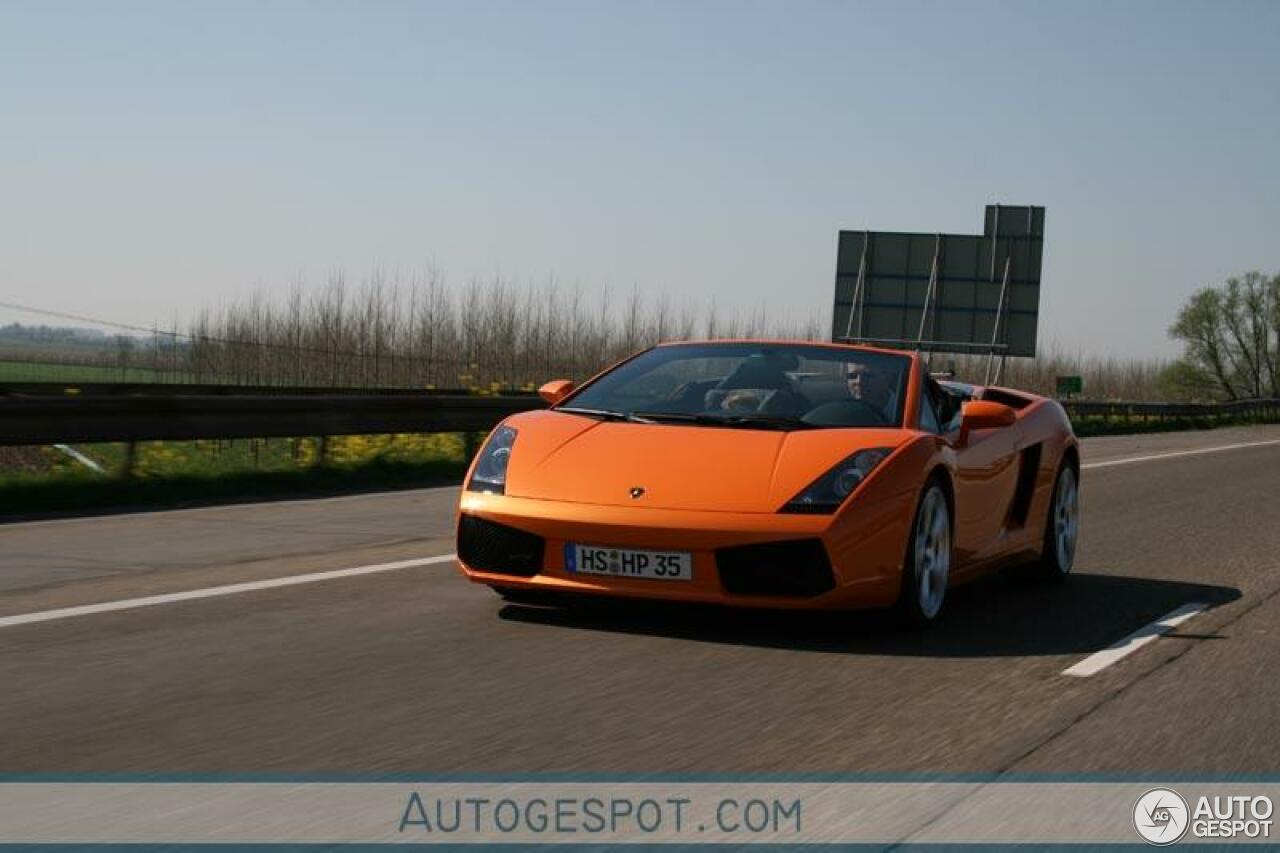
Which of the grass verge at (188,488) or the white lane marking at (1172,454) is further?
the white lane marking at (1172,454)

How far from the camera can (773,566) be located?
679cm

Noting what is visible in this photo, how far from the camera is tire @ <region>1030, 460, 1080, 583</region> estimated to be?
9.54 meters

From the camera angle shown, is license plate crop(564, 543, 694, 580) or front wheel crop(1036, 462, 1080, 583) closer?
license plate crop(564, 543, 694, 580)

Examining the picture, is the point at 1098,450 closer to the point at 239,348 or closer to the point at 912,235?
the point at 912,235

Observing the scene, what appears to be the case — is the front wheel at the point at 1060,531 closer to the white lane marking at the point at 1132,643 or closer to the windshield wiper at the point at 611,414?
the white lane marking at the point at 1132,643

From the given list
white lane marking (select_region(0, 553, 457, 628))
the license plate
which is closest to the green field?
white lane marking (select_region(0, 553, 457, 628))

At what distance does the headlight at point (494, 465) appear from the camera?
284 inches

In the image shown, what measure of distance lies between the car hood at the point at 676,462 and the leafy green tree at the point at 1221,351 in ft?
350

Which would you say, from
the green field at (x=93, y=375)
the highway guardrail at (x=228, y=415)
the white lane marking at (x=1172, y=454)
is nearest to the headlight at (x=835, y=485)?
the highway guardrail at (x=228, y=415)

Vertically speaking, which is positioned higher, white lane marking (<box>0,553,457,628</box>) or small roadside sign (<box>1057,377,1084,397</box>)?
small roadside sign (<box>1057,377,1084,397</box>)

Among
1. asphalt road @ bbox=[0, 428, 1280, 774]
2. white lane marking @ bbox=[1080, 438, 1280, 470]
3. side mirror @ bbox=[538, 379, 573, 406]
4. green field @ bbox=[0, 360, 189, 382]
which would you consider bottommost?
green field @ bbox=[0, 360, 189, 382]

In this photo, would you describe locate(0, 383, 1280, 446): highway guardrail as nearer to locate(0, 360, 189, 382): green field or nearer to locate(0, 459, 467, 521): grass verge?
locate(0, 459, 467, 521): grass verge

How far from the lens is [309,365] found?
1518 inches

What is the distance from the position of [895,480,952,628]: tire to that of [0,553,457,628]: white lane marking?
9.15 feet
